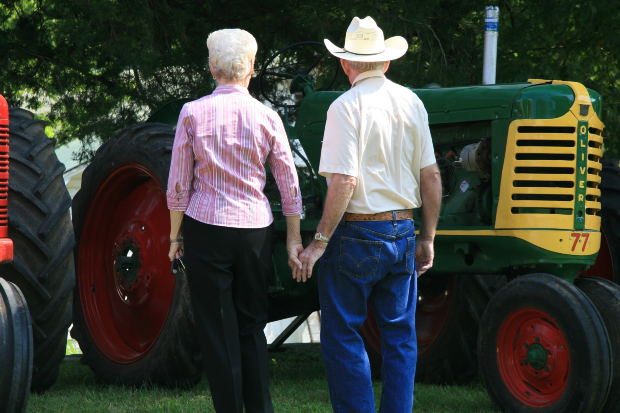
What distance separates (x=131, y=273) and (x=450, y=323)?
70.4 inches

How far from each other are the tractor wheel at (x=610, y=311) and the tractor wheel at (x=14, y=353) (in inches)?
99.0

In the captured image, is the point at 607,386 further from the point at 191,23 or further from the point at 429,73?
the point at 191,23

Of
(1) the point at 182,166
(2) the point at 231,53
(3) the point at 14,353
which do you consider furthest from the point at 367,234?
(3) the point at 14,353

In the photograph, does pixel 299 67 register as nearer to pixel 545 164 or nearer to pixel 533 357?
pixel 545 164

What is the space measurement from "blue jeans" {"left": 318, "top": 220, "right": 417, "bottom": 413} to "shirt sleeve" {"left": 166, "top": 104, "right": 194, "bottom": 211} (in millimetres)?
580

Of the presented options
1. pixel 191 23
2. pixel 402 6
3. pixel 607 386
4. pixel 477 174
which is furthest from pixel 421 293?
pixel 191 23

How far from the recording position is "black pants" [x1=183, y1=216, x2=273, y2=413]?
15.0 feet

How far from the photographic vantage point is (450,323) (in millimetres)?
6855

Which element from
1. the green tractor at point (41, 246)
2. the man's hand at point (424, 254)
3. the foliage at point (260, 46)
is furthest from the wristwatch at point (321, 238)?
the foliage at point (260, 46)

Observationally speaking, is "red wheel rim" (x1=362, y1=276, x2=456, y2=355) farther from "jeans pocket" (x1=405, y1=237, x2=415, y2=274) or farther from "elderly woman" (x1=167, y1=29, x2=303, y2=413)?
"elderly woman" (x1=167, y1=29, x2=303, y2=413)

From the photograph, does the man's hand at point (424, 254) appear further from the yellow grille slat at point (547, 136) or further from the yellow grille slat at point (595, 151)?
the yellow grille slat at point (595, 151)

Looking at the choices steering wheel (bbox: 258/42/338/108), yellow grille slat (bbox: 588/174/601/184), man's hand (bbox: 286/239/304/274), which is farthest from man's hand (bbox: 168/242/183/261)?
steering wheel (bbox: 258/42/338/108)

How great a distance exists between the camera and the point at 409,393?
470cm

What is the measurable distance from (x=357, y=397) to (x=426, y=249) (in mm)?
672
